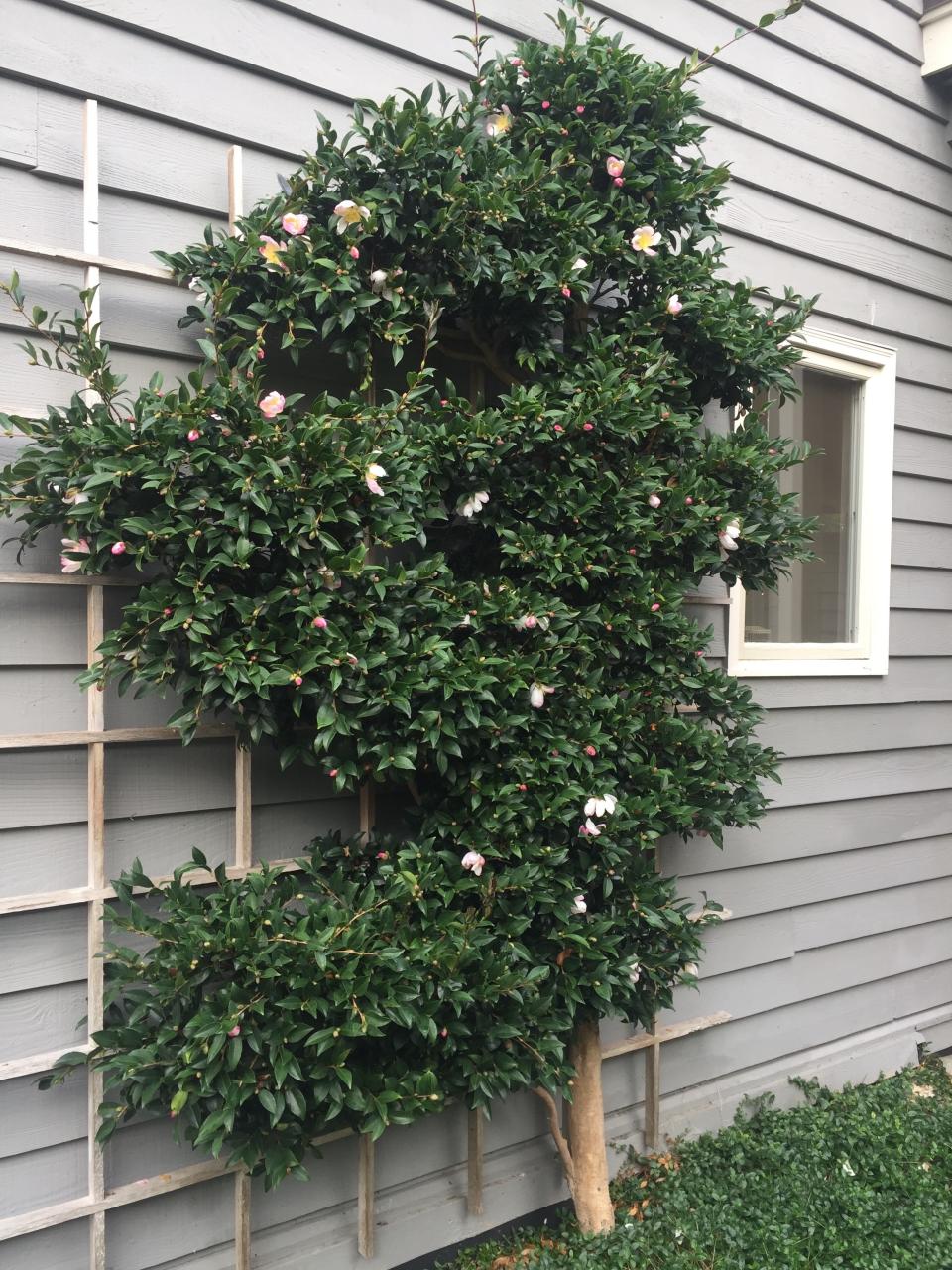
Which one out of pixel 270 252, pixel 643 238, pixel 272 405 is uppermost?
pixel 643 238

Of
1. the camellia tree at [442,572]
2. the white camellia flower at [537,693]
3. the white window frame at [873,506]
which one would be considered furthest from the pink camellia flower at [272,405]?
the white window frame at [873,506]

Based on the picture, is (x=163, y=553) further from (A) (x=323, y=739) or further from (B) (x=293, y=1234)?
(B) (x=293, y=1234)

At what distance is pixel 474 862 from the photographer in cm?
199

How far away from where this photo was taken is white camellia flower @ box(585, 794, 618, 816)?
206cm

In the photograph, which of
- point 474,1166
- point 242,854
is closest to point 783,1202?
point 474,1166

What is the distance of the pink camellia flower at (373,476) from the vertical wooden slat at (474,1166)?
5.21 ft

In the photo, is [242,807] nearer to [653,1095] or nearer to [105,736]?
[105,736]

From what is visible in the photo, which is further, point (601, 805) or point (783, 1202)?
point (783, 1202)

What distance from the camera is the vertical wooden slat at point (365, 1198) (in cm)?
215

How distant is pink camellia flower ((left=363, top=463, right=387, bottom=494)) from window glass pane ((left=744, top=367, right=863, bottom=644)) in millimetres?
1815

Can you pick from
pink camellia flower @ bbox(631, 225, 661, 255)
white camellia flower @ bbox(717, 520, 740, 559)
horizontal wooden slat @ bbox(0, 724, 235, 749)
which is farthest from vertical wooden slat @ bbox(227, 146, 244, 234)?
white camellia flower @ bbox(717, 520, 740, 559)

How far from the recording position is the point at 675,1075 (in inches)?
112

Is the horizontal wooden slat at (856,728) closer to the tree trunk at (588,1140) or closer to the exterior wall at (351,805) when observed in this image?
the exterior wall at (351,805)

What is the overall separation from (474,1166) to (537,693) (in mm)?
1269
